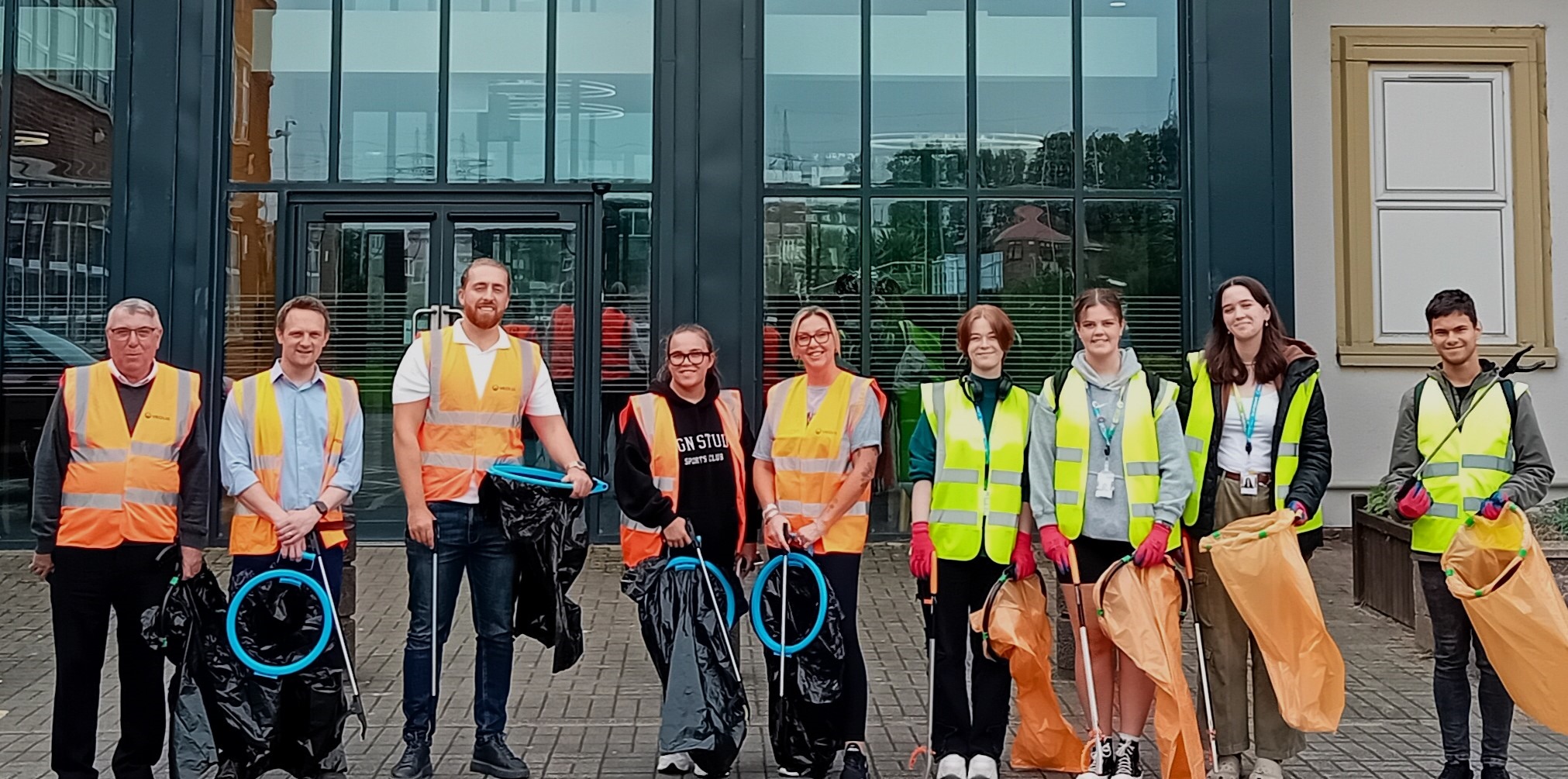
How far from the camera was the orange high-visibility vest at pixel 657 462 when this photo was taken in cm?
525

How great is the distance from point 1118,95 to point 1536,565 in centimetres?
670

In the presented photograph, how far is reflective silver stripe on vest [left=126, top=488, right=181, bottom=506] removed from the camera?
189 inches

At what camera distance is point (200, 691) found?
15.8 ft

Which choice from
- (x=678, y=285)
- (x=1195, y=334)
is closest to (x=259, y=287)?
(x=678, y=285)

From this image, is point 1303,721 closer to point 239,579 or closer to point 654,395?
point 654,395

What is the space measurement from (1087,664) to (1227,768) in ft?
2.21

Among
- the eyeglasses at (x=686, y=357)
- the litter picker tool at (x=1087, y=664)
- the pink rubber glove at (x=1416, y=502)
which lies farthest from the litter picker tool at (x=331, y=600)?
the pink rubber glove at (x=1416, y=502)

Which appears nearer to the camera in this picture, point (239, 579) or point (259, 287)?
point (239, 579)

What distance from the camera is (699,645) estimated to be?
16.8 feet

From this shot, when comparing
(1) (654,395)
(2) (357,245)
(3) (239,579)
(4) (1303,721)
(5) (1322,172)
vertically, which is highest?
(5) (1322,172)

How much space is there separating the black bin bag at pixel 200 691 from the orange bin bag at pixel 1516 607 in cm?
419

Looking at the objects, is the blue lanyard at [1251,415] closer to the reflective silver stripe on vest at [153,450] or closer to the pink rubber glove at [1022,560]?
the pink rubber glove at [1022,560]

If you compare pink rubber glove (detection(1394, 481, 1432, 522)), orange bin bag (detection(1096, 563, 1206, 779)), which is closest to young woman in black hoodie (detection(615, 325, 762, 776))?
Result: orange bin bag (detection(1096, 563, 1206, 779))

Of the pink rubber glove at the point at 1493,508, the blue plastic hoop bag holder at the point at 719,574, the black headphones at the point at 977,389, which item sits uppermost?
the black headphones at the point at 977,389
